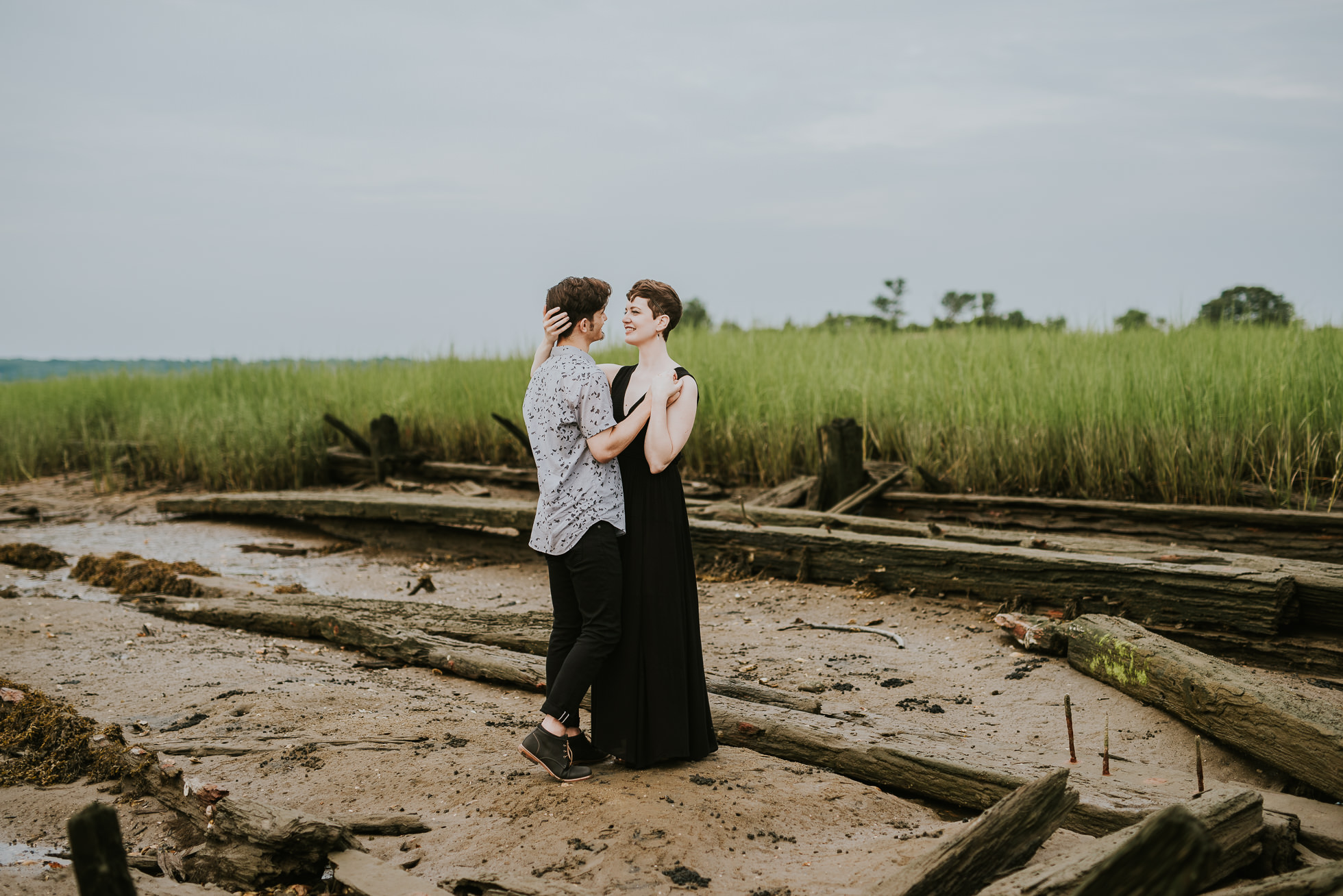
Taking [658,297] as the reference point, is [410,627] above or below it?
below

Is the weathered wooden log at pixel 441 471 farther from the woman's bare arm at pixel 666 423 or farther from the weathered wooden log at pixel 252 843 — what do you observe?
the weathered wooden log at pixel 252 843

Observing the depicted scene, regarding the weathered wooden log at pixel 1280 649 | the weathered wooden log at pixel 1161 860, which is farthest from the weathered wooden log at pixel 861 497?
the weathered wooden log at pixel 1161 860

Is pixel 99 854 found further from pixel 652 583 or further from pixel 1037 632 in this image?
pixel 1037 632

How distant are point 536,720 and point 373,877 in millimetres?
1650

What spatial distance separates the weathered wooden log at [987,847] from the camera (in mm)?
2459

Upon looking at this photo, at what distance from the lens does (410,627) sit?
5.76 m

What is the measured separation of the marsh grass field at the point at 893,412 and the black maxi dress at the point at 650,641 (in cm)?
483

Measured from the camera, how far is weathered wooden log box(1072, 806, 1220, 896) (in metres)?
1.45

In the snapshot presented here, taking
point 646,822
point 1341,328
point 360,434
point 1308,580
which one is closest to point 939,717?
point 646,822

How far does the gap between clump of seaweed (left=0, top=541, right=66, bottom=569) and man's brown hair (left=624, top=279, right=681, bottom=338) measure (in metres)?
7.41

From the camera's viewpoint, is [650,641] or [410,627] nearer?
[650,641]

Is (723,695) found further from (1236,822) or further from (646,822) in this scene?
(1236,822)

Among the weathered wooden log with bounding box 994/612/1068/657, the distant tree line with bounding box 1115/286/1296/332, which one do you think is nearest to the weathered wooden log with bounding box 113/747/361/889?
the weathered wooden log with bounding box 994/612/1068/657

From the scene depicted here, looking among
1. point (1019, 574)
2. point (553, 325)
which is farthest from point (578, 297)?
point (1019, 574)
